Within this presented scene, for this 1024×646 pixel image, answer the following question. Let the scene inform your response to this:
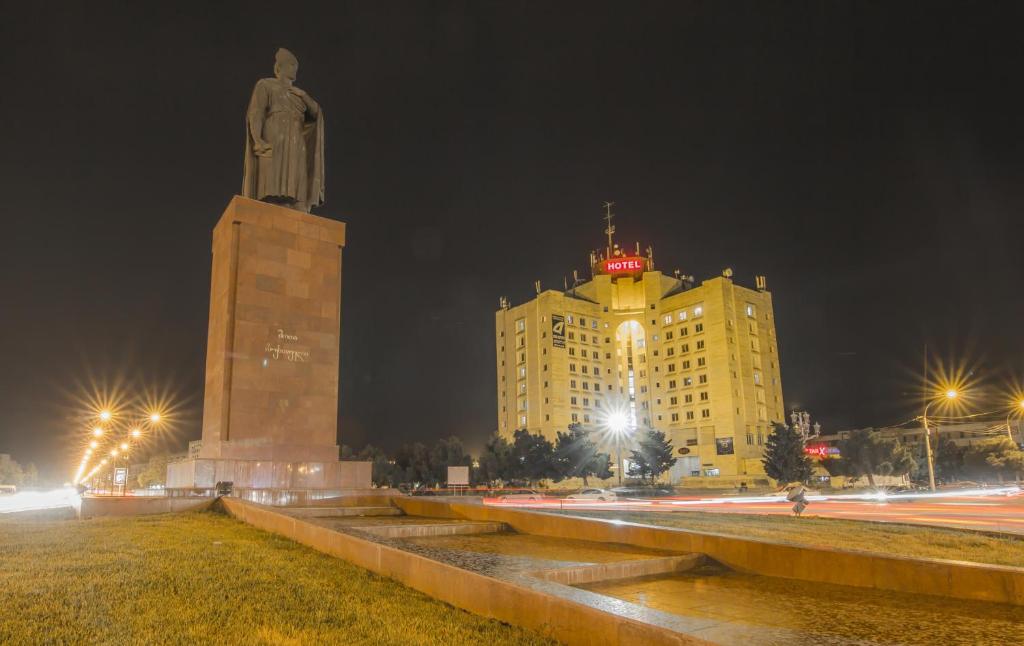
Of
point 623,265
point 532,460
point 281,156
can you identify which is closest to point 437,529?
point 281,156

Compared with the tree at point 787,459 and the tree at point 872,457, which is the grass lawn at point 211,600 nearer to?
the tree at point 787,459

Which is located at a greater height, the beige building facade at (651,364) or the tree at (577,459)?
the beige building facade at (651,364)

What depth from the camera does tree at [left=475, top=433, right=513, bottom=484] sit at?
248 ft

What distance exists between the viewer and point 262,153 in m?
20.3

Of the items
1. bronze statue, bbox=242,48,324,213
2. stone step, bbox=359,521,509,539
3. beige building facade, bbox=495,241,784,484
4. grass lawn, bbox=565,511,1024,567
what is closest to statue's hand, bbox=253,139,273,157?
bronze statue, bbox=242,48,324,213

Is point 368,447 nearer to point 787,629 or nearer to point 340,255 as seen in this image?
point 340,255

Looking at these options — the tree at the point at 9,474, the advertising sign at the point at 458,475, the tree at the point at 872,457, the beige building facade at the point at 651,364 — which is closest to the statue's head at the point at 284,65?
the advertising sign at the point at 458,475

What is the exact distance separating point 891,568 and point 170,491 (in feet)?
50.6

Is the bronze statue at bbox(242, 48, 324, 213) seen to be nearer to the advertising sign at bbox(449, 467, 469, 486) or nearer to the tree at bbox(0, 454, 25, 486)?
the advertising sign at bbox(449, 467, 469, 486)

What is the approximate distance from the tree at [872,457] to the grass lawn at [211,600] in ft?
252

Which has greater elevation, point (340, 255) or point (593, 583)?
point (340, 255)

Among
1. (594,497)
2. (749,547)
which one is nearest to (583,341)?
(594,497)

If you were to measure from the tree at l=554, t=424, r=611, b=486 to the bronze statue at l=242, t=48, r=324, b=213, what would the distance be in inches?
2202

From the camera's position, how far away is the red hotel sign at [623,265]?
106 m
